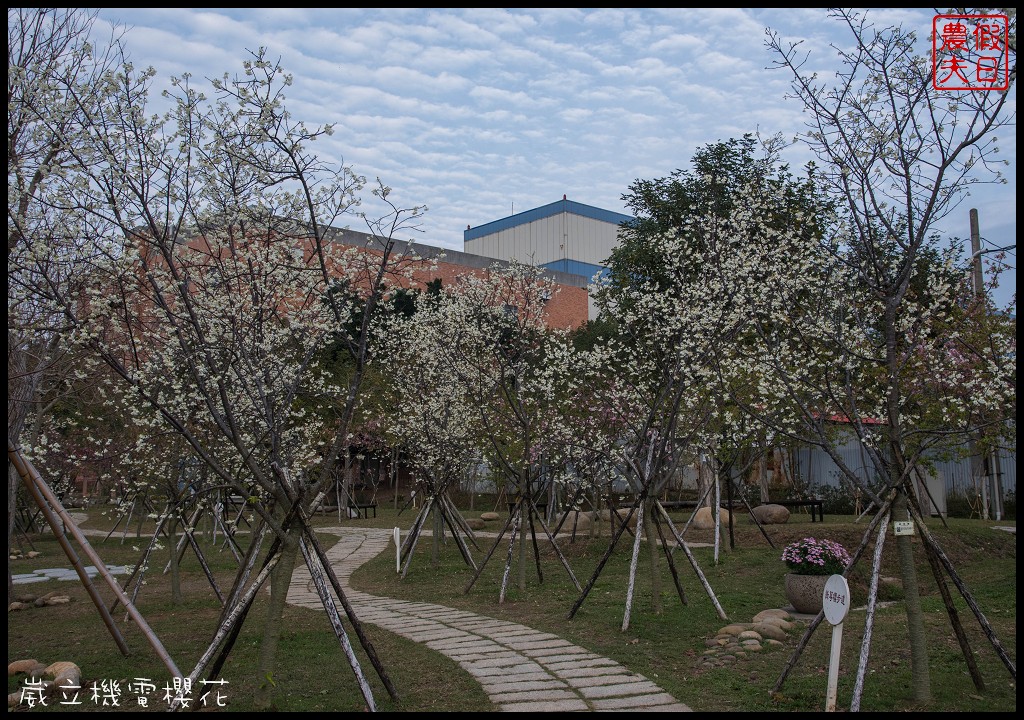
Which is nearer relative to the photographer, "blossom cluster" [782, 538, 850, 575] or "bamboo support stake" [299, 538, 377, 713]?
"bamboo support stake" [299, 538, 377, 713]

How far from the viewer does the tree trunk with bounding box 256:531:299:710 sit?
19.7 ft

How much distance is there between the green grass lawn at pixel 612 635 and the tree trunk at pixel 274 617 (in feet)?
0.28

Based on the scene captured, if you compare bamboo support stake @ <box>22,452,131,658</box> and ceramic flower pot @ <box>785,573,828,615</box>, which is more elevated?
bamboo support stake @ <box>22,452,131,658</box>

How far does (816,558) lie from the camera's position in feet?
30.0

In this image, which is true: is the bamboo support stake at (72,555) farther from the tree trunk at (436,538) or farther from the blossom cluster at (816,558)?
the tree trunk at (436,538)

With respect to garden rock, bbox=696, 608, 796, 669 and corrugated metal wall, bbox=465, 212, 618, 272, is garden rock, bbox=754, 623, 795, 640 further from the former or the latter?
corrugated metal wall, bbox=465, 212, 618, 272

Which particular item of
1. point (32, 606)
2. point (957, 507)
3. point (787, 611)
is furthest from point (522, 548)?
point (957, 507)

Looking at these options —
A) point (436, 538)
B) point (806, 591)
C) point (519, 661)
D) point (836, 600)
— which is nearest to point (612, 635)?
point (519, 661)

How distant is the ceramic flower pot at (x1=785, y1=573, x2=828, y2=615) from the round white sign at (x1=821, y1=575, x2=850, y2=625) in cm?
361

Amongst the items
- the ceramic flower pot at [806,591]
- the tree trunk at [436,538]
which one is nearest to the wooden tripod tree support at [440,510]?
the tree trunk at [436,538]

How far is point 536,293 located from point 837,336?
867 cm

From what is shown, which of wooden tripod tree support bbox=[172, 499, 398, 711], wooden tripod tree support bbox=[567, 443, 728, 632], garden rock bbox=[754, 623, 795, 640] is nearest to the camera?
wooden tripod tree support bbox=[172, 499, 398, 711]

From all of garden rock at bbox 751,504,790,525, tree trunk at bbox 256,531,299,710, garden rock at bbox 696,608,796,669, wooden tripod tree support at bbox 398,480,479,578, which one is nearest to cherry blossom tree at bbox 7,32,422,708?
tree trunk at bbox 256,531,299,710

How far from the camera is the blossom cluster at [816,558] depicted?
358 inches
